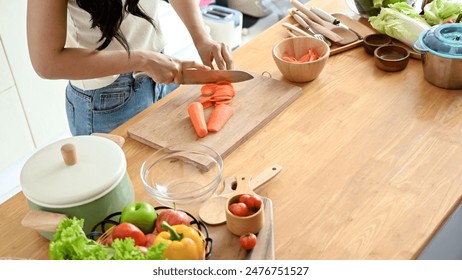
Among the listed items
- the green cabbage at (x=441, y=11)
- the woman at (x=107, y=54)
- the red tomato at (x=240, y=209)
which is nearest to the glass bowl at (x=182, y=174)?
the red tomato at (x=240, y=209)

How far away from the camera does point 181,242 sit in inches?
43.7

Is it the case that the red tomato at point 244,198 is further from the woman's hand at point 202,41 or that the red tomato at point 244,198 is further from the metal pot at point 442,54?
the metal pot at point 442,54

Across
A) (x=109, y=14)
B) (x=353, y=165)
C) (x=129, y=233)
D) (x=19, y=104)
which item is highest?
(x=109, y=14)

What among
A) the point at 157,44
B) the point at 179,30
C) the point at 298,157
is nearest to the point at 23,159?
the point at 179,30

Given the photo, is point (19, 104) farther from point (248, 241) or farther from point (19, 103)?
point (248, 241)

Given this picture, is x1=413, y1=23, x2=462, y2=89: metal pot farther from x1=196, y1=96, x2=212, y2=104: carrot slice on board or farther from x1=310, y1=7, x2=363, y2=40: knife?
x1=196, y1=96, x2=212, y2=104: carrot slice on board

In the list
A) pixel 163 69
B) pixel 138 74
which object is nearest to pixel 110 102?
pixel 138 74

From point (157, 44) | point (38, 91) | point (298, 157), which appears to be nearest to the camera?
point (298, 157)

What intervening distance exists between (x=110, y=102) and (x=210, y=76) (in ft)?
1.01

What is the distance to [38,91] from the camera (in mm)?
2750

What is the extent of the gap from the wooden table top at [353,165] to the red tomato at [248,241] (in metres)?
0.06

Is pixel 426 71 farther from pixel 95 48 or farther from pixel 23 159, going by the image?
pixel 23 159

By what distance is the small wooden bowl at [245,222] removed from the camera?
1232 millimetres
